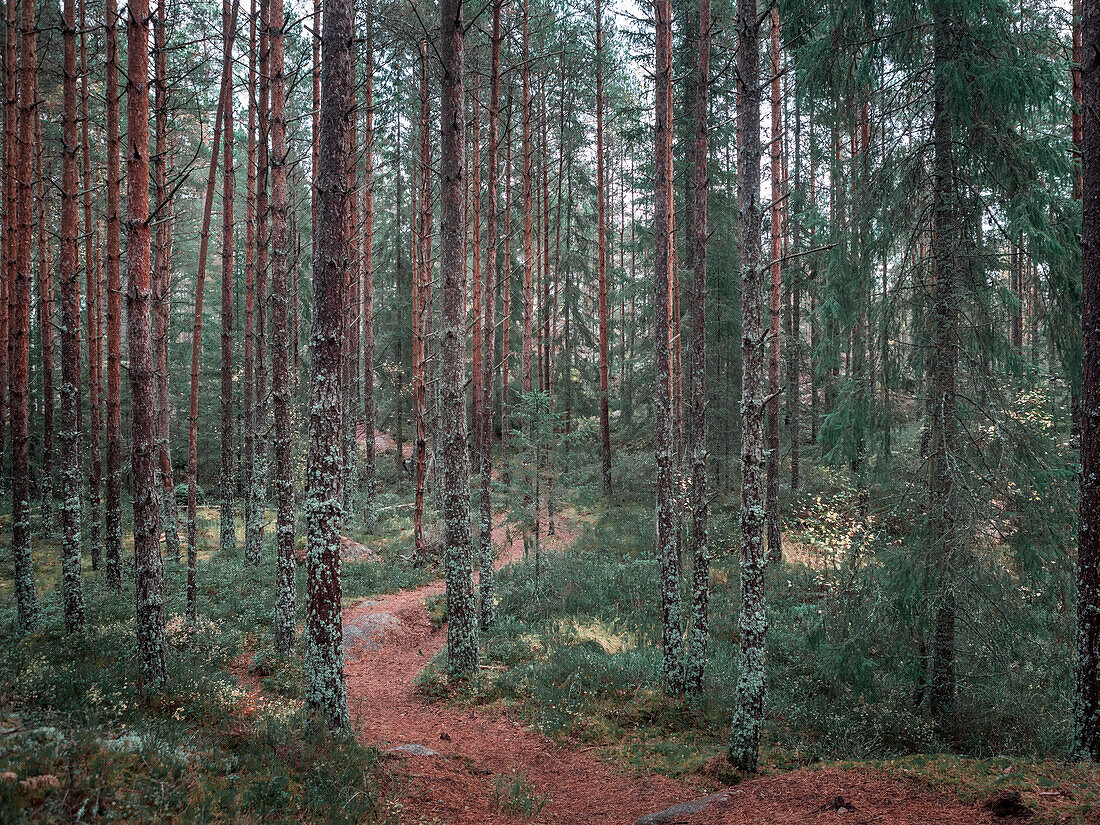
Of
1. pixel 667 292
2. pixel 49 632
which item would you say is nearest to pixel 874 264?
pixel 667 292

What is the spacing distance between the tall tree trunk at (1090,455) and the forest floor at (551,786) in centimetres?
176

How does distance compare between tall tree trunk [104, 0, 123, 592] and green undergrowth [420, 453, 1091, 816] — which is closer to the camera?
green undergrowth [420, 453, 1091, 816]

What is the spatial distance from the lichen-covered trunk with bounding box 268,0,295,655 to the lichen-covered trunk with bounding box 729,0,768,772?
6621 millimetres

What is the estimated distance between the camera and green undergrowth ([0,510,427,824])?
3.88 metres

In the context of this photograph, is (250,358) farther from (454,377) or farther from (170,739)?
(170,739)

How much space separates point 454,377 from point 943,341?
22.2ft

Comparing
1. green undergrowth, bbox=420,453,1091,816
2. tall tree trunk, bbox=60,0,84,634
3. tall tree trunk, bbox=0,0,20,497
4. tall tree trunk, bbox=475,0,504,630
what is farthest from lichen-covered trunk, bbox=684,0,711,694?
tall tree trunk, bbox=0,0,20,497

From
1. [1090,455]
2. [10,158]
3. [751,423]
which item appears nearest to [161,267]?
[10,158]

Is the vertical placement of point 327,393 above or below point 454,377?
below

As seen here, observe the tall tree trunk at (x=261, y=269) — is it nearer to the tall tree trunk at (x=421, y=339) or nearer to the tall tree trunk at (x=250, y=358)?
the tall tree trunk at (x=250, y=358)

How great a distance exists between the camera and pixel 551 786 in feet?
21.7

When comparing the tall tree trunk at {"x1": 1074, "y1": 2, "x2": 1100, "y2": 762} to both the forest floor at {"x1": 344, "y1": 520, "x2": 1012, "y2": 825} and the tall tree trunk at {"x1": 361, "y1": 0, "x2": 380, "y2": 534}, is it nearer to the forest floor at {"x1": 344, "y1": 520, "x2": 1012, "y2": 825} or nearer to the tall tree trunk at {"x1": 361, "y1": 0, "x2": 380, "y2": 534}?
the forest floor at {"x1": 344, "y1": 520, "x2": 1012, "y2": 825}

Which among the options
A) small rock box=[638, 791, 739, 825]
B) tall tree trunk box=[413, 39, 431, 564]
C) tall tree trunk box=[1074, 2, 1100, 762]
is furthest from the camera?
tall tree trunk box=[413, 39, 431, 564]

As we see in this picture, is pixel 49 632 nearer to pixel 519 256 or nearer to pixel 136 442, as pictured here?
pixel 136 442
